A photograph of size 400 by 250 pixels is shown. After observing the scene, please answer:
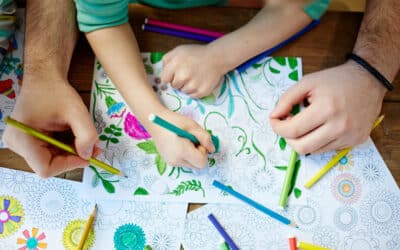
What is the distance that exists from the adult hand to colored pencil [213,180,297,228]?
0.35 feet

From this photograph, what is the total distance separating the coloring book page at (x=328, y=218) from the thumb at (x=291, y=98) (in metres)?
0.10

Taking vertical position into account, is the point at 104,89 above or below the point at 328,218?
above

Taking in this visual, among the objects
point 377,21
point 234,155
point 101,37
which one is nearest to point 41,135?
point 101,37

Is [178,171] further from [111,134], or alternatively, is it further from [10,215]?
[10,215]

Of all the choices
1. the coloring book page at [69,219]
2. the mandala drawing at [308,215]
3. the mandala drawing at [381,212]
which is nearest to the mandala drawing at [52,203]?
the coloring book page at [69,219]

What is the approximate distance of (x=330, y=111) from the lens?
637 millimetres

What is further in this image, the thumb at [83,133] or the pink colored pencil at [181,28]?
the pink colored pencil at [181,28]

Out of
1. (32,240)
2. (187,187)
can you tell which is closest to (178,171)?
(187,187)

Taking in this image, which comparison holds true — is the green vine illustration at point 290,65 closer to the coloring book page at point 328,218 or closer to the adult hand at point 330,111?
the adult hand at point 330,111

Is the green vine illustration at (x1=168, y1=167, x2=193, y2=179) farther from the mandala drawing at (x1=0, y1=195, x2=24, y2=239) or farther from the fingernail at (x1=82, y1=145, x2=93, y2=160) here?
the mandala drawing at (x1=0, y1=195, x2=24, y2=239)

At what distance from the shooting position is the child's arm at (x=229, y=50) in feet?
2.20

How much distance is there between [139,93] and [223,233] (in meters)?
0.25

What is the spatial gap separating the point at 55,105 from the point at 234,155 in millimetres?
284

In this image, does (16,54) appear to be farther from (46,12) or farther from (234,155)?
(234,155)
